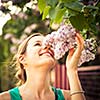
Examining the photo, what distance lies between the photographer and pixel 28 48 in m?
2.79

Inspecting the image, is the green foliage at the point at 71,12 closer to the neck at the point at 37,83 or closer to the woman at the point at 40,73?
the woman at the point at 40,73

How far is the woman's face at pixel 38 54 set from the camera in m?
2.65

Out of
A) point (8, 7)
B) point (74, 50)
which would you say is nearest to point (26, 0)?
point (8, 7)

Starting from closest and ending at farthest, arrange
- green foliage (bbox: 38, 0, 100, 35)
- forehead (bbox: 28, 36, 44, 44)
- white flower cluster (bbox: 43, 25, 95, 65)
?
green foliage (bbox: 38, 0, 100, 35), white flower cluster (bbox: 43, 25, 95, 65), forehead (bbox: 28, 36, 44, 44)

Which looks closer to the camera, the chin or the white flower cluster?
the white flower cluster

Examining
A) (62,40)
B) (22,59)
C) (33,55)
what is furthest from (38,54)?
(62,40)

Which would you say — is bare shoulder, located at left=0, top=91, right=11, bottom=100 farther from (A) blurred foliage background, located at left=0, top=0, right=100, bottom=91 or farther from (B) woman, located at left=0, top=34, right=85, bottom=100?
(A) blurred foliage background, located at left=0, top=0, right=100, bottom=91

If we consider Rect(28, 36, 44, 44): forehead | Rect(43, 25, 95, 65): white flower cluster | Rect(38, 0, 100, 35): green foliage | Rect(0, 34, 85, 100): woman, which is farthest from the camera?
Rect(28, 36, 44, 44): forehead

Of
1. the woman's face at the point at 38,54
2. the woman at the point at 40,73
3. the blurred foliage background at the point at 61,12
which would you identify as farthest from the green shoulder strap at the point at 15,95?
the blurred foliage background at the point at 61,12

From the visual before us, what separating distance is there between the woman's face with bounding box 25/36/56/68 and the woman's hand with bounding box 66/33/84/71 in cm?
9

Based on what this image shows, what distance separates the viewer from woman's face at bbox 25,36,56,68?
265 cm

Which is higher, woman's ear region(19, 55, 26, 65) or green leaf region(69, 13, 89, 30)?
green leaf region(69, 13, 89, 30)

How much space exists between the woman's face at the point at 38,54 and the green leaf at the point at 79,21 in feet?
0.82

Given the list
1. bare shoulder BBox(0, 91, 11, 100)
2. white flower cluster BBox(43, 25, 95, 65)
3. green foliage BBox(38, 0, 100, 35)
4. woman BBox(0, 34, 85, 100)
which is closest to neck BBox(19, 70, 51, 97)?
woman BBox(0, 34, 85, 100)
